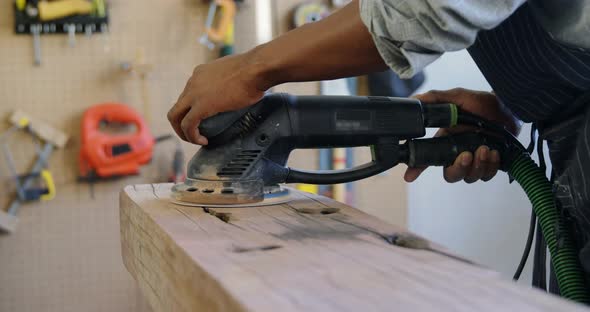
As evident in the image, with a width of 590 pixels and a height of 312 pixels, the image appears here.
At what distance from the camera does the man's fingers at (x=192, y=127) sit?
3.36ft

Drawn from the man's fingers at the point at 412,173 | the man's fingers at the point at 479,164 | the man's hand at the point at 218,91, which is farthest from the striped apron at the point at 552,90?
the man's hand at the point at 218,91

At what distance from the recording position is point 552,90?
932mm

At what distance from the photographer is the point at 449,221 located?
2930 millimetres

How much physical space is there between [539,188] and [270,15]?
5.05 ft

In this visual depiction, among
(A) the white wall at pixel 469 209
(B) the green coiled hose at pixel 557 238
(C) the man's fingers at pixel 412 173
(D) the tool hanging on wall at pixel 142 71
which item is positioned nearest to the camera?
(B) the green coiled hose at pixel 557 238

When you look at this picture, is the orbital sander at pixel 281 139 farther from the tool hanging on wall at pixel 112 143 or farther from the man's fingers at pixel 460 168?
the tool hanging on wall at pixel 112 143

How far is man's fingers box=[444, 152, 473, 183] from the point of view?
45.6 inches

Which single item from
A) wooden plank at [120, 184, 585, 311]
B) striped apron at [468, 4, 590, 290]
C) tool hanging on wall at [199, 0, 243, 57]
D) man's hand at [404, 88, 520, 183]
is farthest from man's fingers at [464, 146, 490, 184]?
tool hanging on wall at [199, 0, 243, 57]

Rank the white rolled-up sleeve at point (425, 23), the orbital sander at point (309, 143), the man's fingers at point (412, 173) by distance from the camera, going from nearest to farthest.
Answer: the white rolled-up sleeve at point (425, 23), the orbital sander at point (309, 143), the man's fingers at point (412, 173)

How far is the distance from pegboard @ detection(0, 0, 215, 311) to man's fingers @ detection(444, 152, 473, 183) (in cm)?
134

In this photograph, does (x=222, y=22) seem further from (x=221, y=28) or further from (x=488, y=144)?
(x=488, y=144)

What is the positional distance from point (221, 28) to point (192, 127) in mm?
1304

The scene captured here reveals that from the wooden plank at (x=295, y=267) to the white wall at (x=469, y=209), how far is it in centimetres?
192

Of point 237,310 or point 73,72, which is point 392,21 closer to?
point 237,310
